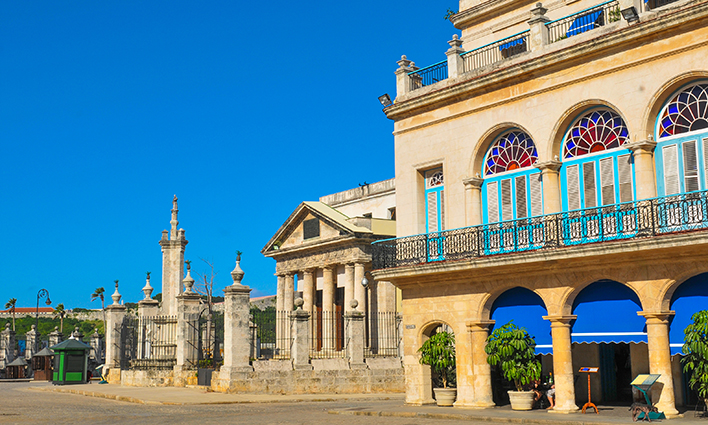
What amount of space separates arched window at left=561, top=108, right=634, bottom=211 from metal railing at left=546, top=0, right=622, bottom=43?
7.71ft

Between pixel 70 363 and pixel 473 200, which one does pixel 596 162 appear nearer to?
pixel 473 200

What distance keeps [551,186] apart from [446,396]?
19.7ft

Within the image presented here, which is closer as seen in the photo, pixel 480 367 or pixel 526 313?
pixel 526 313

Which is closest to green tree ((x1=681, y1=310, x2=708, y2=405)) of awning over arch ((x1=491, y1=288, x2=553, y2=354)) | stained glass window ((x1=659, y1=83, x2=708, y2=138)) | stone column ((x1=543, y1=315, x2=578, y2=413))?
stone column ((x1=543, y1=315, x2=578, y2=413))

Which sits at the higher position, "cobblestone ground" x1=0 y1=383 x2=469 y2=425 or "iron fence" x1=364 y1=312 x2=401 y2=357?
"iron fence" x1=364 y1=312 x2=401 y2=357

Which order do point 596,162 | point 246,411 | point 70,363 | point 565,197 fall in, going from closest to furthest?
point 596,162
point 565,197
point 246,411
point 70,363

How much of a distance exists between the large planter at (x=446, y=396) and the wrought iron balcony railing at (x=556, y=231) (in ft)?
11.0

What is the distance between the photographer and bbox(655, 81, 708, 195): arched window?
16375 millimetres

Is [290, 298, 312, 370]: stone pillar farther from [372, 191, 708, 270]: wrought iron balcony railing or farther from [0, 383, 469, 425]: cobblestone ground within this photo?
[372, 191, 708, 270]: wrought iron balcony railing

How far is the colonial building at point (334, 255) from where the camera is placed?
3991cm

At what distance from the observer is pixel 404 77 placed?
22.4 meters

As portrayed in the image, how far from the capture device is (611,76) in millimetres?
17703

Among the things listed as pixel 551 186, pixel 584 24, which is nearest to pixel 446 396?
pixel 551 186

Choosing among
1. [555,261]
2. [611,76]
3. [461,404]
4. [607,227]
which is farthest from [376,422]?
[611,76]
